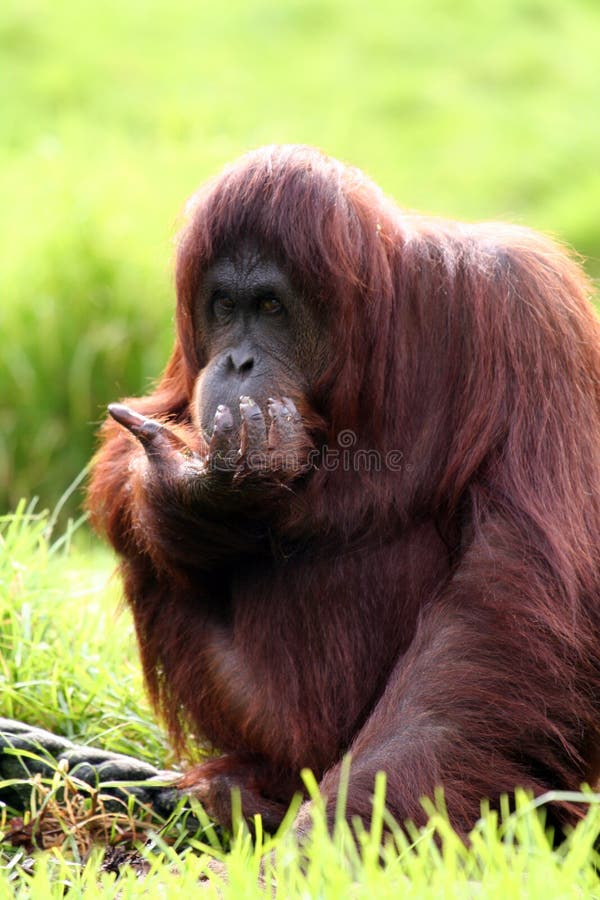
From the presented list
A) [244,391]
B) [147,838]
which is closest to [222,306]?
[244,391]

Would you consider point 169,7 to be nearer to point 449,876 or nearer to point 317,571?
point 317,571

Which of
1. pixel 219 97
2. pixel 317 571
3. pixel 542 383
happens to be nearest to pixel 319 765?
pixel 317 571

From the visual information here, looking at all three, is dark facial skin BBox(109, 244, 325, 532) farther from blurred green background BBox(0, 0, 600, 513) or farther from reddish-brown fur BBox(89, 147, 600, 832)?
blurred green background BBox(0, 0, 600, 513)

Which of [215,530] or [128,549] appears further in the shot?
[128,549]

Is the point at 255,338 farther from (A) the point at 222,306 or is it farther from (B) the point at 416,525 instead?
(B) the point at 416,525

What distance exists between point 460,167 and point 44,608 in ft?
32.0

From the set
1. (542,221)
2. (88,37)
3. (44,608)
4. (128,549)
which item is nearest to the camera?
(128,549)

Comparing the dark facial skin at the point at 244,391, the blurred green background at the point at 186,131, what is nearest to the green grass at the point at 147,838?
the dark facial skin at the point at 244,391

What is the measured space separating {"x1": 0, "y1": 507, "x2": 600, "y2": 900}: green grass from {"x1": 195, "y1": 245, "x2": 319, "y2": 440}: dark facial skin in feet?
3.48

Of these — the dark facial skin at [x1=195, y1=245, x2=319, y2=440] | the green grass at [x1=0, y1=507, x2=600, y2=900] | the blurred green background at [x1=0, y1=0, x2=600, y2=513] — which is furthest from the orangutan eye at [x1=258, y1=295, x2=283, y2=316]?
the blurred green background at [x1=0, y1=0, x2=600, y2=513]

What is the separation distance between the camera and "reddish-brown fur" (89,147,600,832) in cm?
335

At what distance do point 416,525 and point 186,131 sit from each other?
7177 mm

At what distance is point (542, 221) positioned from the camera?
12492 millimetres

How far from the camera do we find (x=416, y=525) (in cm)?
365
